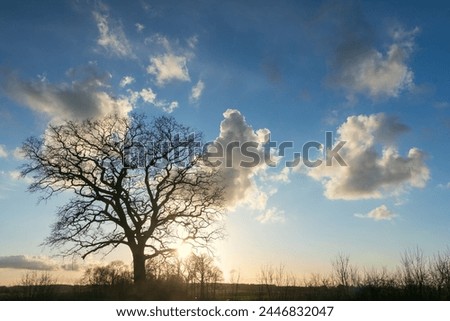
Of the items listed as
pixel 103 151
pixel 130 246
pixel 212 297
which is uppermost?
pixel 103 151

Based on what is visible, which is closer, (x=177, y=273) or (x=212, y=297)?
(x=177, y=273)

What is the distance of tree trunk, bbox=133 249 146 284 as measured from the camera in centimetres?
2356

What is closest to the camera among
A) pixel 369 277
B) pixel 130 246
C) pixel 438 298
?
pixel 438 298

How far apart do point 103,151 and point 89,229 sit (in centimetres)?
486

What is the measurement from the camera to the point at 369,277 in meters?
20.9

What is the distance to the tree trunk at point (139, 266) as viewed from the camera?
77.3ft

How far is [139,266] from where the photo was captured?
79.0ft

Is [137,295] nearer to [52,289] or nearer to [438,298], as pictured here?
[52,289]

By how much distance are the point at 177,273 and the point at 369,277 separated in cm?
1197

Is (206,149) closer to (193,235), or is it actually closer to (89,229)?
(193,235)

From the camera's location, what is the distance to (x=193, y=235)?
1040 inches
